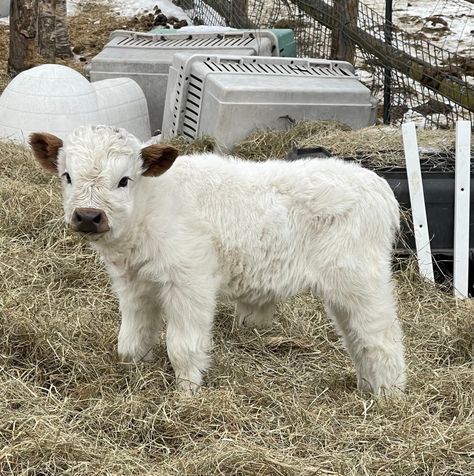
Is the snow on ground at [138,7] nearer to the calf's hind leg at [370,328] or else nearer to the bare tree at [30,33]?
the bare tree at [30,33]

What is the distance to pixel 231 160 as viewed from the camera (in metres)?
4.39

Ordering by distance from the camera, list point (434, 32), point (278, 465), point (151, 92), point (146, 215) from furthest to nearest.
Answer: point (434, 32) → point (151, 92) → point (146, 215) → point (278, 465)

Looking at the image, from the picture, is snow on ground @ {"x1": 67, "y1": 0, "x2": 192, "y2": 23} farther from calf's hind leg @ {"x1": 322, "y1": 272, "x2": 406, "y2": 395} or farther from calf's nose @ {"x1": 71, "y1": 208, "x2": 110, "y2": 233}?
calf's nose @ {"x1": 71, "y1": 208, "x2": 110, "y2": 233}

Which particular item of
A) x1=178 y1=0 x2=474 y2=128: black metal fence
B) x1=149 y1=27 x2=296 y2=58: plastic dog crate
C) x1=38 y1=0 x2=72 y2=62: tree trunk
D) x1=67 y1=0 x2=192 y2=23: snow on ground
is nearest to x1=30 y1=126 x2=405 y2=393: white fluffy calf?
x1=178 y1=0 x2=474 y2=128: black metal fence

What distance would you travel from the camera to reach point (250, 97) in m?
7.34

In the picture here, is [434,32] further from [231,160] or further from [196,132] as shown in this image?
[231,160]

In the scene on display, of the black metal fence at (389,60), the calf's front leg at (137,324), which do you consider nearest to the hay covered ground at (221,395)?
the calf's front leg at (137,324)

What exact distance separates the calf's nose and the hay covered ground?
2.43 ft

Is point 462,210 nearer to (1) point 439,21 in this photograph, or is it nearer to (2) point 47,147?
(2) point 47,147

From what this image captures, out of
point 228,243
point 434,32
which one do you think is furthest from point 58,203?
point 434,32

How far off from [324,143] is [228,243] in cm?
268

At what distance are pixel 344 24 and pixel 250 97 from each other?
182 cm

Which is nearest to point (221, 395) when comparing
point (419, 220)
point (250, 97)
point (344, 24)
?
point (419, 220)

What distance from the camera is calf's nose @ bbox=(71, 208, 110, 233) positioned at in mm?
3631
